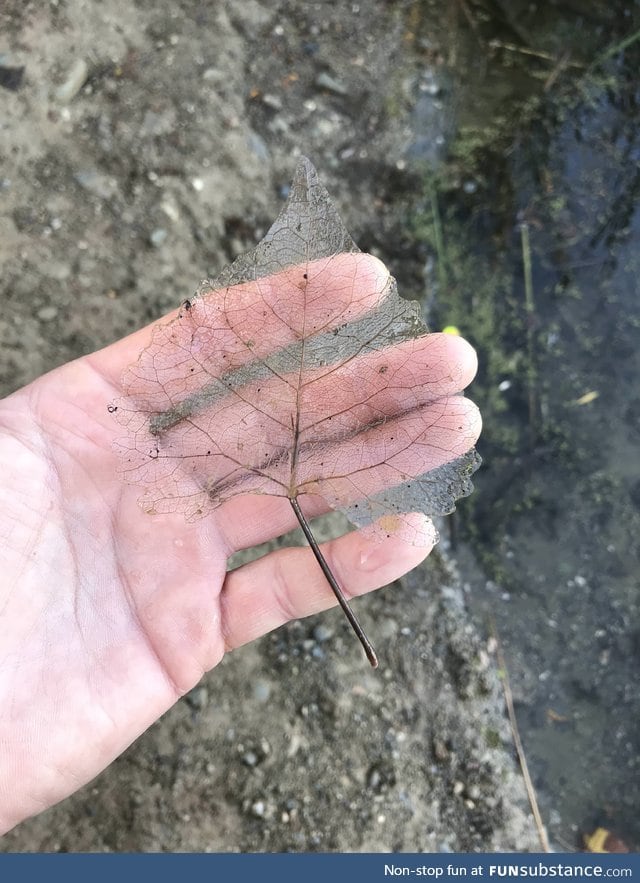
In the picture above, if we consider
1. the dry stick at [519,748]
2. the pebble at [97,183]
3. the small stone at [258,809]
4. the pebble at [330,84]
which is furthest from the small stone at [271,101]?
the small stone at [258,809]

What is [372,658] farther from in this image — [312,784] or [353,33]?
[353,33]

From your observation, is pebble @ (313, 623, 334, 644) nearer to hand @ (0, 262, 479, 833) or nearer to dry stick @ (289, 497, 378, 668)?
hand @ (0, 262, 479, 833)

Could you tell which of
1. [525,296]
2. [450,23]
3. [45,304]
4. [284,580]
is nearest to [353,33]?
[450,23]

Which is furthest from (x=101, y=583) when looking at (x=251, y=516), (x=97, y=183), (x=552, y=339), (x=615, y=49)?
(x=615, y=49)

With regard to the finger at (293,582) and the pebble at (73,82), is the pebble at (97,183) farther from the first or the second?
the finger at (293,582)

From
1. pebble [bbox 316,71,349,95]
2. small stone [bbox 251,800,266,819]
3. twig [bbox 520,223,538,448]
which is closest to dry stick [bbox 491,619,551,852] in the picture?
Result: twig [bbox 520,223,538,448]

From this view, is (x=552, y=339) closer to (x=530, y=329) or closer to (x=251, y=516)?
(x=530, y=329)

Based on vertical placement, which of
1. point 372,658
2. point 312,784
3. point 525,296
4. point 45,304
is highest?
point 45,304
